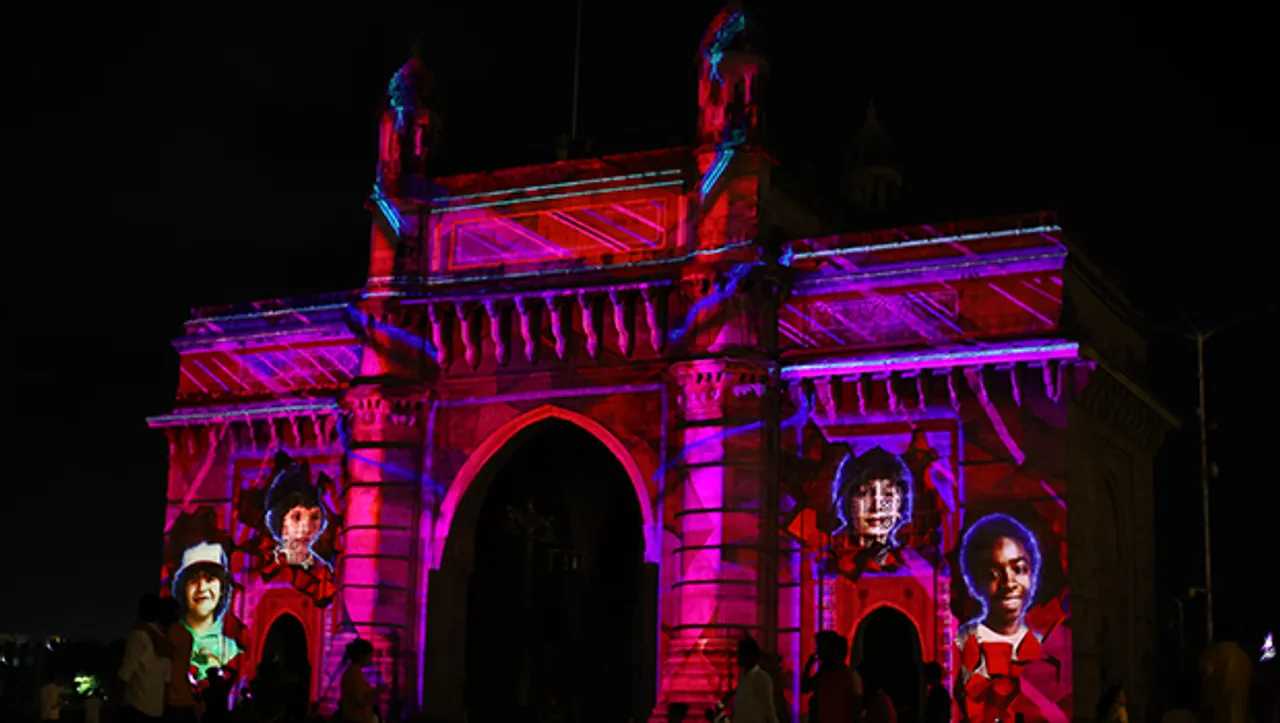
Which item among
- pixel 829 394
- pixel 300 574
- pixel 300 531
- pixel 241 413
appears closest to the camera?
pixel 829 394

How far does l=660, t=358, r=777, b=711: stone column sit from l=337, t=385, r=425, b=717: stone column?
5563 millimetres

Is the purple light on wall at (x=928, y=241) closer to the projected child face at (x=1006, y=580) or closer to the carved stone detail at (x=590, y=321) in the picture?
the carved stone detail at (x=590, y=321)

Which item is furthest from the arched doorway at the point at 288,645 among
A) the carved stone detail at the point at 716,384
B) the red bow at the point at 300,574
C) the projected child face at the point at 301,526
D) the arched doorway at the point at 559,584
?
the carved stone detail at the point at 716,384

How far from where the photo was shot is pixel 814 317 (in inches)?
1240

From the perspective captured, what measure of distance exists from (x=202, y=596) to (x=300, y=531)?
277 cm

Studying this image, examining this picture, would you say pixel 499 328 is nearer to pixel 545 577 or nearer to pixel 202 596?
pixel 545 577

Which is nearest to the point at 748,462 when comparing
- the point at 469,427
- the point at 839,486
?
the point at 839,486

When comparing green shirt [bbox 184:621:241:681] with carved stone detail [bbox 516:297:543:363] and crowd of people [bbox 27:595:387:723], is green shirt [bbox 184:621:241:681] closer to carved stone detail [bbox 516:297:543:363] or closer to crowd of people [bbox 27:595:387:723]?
carved stone detail [bbox 516:297:543:363]

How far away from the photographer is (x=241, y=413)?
36688 mm

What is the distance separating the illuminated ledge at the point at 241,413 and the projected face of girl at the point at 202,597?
336 cm

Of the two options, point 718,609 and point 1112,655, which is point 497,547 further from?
point 1112,655

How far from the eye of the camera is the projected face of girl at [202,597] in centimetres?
3678

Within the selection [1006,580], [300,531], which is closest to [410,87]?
[300,531]

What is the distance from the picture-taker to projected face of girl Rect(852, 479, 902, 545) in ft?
99.7
